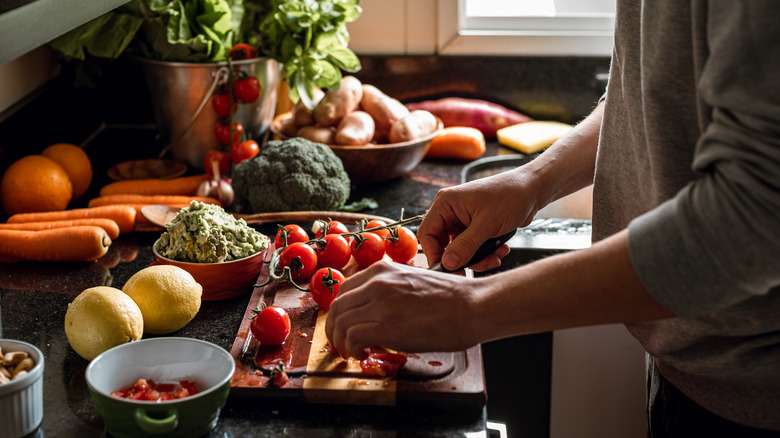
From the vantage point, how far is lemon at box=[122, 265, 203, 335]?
110cm

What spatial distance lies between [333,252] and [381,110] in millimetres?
654

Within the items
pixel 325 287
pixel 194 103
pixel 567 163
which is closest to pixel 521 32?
pixel 194 103

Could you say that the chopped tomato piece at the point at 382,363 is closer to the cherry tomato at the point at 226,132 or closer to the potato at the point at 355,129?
the potato at the point at 355,129

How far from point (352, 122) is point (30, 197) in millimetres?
747

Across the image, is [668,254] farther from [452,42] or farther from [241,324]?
[452,42]

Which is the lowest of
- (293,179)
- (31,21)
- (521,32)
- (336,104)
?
(293,179)

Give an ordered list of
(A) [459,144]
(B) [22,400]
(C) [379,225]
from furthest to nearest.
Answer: (A) [459,144]
(C) [379,225]
(B) [22,400]

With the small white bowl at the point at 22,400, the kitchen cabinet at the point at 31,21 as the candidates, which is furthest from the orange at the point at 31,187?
the kitchen cabinet at the point at 31,21

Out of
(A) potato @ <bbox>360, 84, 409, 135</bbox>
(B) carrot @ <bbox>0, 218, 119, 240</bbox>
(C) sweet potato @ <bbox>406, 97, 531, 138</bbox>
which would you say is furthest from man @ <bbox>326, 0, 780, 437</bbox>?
(C) sweet potato @ <bbox>406, 97, 531, 138</bbox>

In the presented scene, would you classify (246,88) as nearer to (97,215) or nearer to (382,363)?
(97,215)

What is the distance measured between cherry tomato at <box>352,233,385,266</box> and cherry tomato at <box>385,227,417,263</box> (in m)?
0.02

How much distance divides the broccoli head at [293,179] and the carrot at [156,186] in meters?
0.18

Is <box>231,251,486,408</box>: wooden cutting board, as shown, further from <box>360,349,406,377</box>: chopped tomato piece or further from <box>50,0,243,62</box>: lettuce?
<box>50,0,243,62</box>: lettuce

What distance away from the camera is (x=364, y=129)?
5.93 feet
